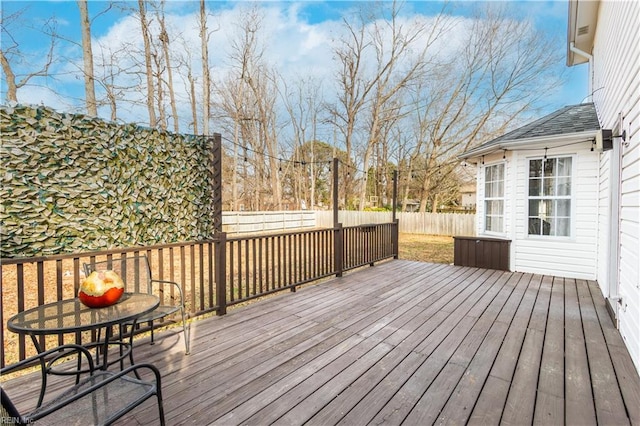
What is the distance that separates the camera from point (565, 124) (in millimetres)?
5438

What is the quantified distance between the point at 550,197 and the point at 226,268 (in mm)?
5764

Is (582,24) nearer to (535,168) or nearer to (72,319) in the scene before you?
(535,168)

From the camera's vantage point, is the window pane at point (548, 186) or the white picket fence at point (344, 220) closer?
the window pane at point (548, 186)

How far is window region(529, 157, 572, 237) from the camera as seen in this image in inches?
207

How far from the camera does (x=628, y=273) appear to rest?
2672 millimetres

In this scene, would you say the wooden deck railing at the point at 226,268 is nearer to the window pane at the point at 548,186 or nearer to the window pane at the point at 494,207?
the window pane at the point at 494,207

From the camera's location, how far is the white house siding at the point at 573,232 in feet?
16.4

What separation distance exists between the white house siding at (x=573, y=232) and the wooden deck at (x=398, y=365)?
58.8 inches

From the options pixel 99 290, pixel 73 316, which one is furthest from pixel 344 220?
pixel 73 316

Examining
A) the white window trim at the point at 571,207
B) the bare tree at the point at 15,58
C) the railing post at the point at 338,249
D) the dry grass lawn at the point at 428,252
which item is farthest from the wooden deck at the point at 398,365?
the bare tree at the point at 15,58

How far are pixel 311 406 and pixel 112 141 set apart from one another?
4804 millimetres

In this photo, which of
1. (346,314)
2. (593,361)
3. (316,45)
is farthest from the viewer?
(316,45)

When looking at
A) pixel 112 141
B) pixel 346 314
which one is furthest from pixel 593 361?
pixel 112 141

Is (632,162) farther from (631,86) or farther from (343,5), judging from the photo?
(343,5)
